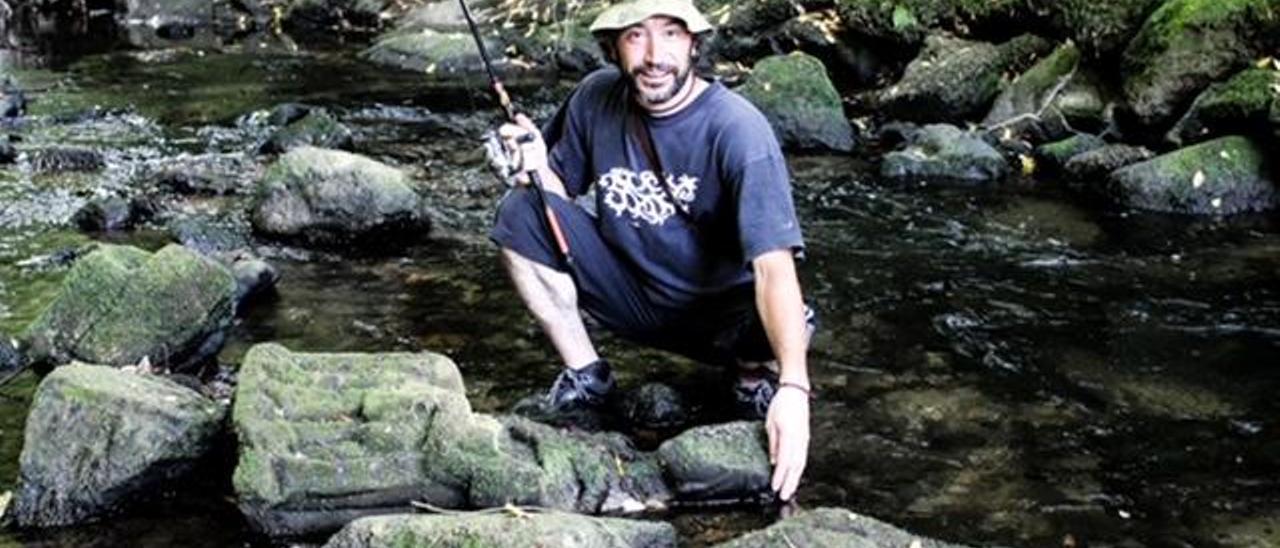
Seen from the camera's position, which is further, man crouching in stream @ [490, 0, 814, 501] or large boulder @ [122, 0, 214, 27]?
large boulder @ [122, 0, 214, 27]

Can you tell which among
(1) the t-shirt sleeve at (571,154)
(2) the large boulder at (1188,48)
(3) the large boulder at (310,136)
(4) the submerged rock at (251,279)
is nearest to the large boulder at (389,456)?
(1) the t-shirt sleeve at (571,154)

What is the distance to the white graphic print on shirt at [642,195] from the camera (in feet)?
17.0

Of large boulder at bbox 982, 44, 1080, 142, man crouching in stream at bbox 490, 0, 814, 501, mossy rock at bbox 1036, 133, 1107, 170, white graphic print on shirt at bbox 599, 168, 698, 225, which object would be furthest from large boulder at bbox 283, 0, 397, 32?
white graphic print on shirt at bbox 599, 168, 698, 225

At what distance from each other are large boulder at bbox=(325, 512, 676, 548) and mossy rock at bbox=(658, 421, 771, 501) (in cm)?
64

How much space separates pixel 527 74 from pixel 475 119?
133 inches

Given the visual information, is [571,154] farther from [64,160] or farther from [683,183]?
[64,160]

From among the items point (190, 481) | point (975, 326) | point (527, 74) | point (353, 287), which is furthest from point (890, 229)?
point (527, 74)

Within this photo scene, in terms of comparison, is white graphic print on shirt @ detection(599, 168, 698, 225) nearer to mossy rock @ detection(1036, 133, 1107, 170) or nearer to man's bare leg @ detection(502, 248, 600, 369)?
man's bare leg @ detection(502, 248, 600, 369)

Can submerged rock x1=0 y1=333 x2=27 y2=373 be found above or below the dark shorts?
below

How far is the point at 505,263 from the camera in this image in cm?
566

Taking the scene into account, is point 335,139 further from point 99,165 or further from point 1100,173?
point 1100,173

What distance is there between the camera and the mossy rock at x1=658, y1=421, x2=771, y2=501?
4.68 metres

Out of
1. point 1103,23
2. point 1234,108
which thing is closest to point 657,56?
point 1234,108

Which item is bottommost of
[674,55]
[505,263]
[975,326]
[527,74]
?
[527,74]
